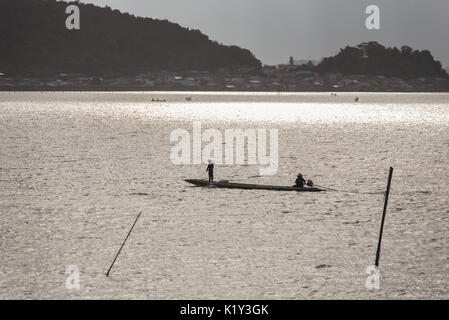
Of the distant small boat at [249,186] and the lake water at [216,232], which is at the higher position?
the distant small boat at [249,186]

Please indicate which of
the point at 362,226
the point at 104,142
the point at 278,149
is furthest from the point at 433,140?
the point at 362,226

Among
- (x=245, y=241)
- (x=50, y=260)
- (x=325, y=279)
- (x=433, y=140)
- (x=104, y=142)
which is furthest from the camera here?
(x=433, y=140)

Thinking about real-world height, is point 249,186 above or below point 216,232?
above

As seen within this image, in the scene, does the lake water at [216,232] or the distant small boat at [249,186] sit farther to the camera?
the distant small boat at [249,186]

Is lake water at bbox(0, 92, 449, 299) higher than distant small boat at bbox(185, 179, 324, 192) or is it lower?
lower

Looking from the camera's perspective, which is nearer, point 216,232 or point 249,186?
point 216,232

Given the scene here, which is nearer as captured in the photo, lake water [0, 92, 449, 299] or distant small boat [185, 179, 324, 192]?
lake water [0, 92, 449, 299]

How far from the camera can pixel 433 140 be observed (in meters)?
105
